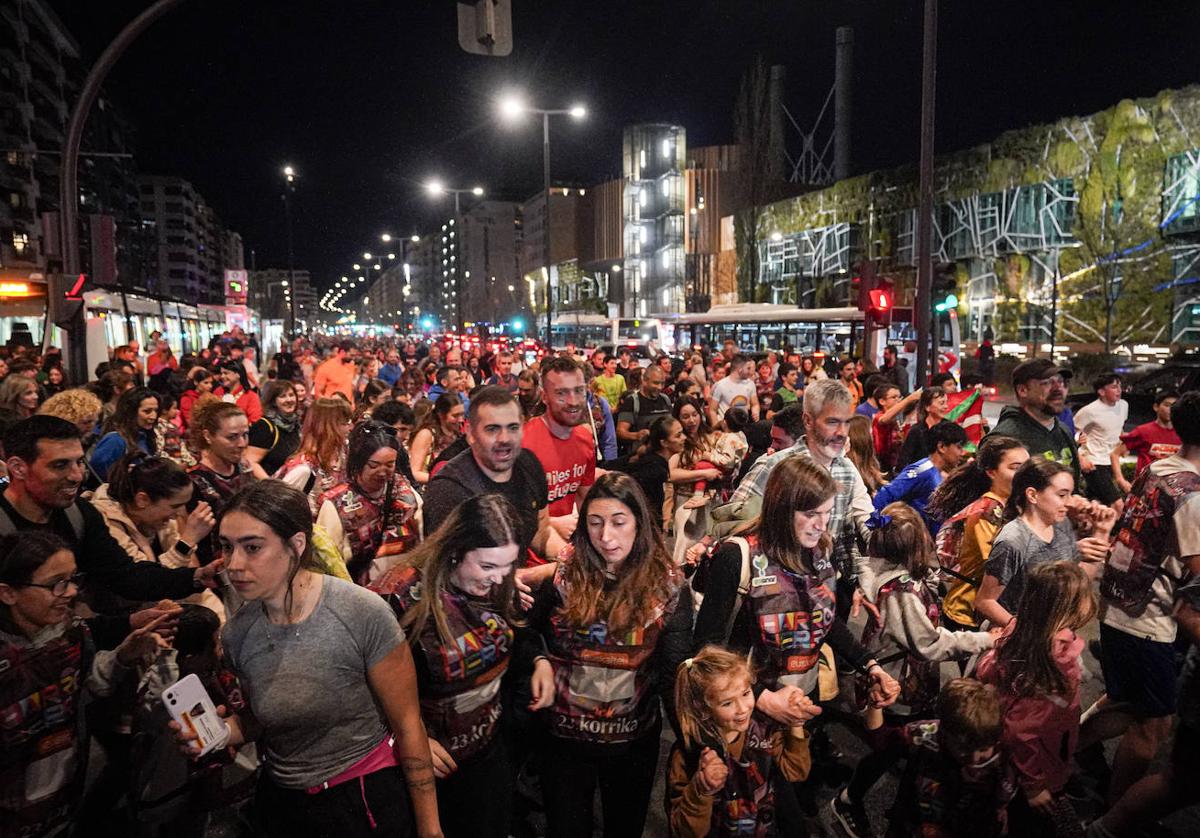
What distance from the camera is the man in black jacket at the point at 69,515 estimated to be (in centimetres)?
356

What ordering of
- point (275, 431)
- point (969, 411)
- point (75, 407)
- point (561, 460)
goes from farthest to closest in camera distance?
point (969, 411)
point (275, 431)
point (75, 407)
point (561, 460)

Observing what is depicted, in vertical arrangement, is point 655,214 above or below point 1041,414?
above

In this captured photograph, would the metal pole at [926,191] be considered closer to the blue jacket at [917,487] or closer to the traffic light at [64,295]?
the blue jacket at [917,487]

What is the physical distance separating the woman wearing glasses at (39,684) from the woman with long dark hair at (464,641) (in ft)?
3.66

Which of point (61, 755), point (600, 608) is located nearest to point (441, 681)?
point (600, 608)

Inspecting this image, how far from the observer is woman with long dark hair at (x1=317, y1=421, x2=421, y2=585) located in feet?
14.2

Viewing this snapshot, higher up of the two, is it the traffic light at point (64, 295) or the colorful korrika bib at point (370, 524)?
the traffic light at point (64, 295)

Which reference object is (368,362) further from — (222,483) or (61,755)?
(61,755)

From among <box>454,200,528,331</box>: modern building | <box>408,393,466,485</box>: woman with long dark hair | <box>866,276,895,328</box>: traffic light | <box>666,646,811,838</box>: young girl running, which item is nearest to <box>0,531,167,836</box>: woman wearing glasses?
<box>666,646,811,838</box>: young girl running

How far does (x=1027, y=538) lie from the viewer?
3949 millimetres

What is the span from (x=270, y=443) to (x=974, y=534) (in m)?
5.48

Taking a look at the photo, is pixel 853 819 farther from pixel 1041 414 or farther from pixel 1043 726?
pixel 1041 414

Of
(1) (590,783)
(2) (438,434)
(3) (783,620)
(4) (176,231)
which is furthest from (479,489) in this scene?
(4) (176,231)

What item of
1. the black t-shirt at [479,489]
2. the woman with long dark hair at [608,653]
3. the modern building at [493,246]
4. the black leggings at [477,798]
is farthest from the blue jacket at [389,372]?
the modern building at [493,246]
